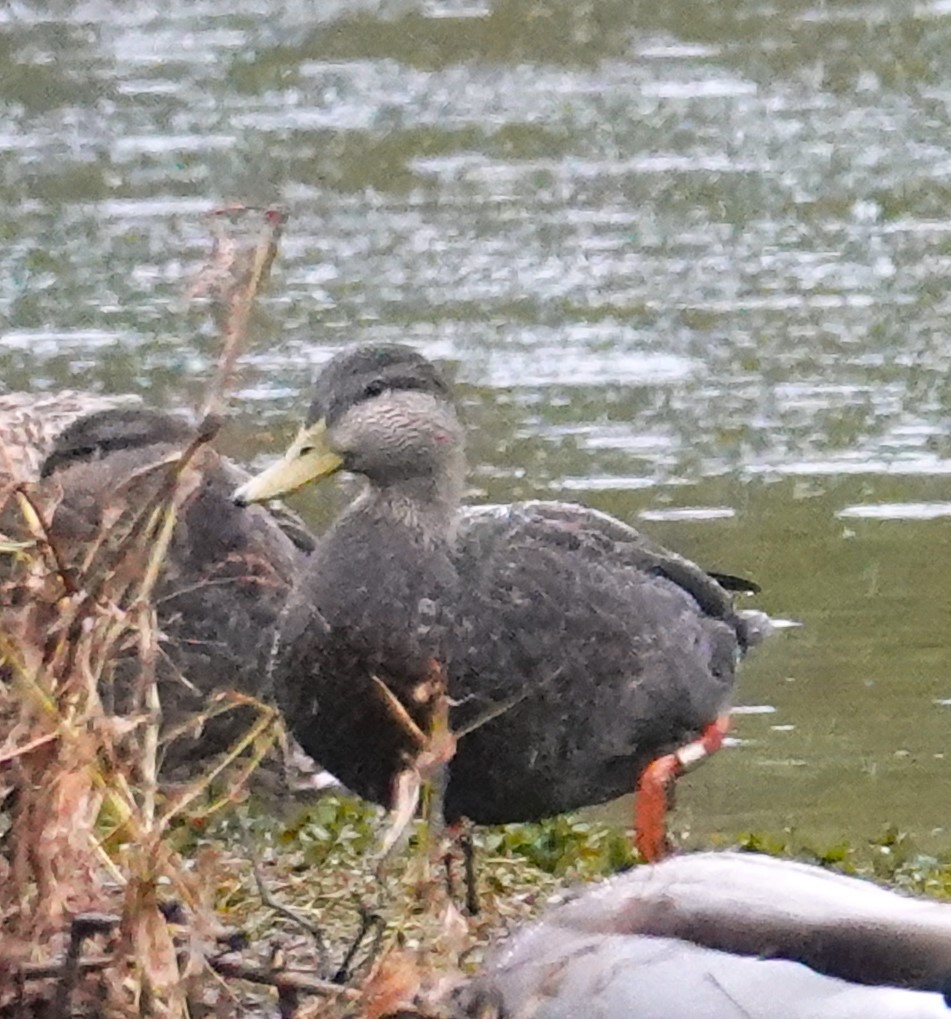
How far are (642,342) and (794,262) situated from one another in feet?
4.67

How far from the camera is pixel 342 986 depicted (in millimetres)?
4227

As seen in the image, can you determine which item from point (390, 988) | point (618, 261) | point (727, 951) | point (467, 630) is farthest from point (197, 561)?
point (618, 261)

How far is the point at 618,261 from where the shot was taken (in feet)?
39.2

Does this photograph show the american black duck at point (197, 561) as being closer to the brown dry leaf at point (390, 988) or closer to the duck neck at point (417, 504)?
the duck neck at point (417, 504)

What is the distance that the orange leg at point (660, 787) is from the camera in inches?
246

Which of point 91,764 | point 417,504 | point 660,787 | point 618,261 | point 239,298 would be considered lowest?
point 618,261

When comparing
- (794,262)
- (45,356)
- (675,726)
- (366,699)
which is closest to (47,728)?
(366,699)

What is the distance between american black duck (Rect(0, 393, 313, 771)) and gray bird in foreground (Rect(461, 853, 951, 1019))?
2.10m

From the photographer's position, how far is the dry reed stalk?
4125 millimetres

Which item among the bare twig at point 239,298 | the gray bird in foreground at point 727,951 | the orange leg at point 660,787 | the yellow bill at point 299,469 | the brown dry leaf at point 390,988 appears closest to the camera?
the gray bird in foreground at point 727,951

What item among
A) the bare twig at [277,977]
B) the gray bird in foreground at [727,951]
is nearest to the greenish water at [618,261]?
the bare twig at [277,977]

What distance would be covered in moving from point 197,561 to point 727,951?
3325mm

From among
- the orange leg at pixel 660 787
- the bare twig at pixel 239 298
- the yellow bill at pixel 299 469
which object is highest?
the bare twig at pixel 239 298

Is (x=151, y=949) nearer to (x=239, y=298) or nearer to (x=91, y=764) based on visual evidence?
(x=91, y=764)
